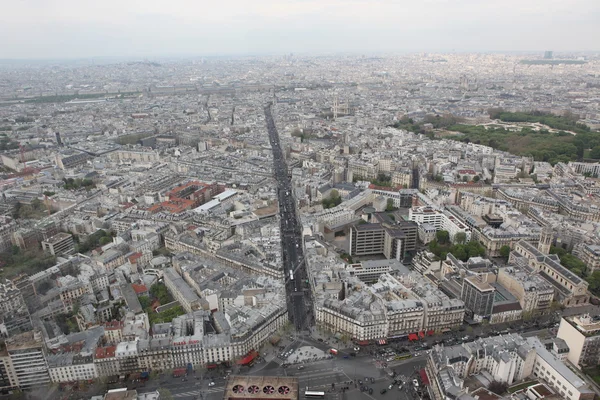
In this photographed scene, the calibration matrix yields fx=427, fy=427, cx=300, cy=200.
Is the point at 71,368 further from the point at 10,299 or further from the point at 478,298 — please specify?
the point at 478,298

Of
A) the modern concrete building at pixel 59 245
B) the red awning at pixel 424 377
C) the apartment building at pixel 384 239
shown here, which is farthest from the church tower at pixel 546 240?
the modern concrete building at pixel 59 245

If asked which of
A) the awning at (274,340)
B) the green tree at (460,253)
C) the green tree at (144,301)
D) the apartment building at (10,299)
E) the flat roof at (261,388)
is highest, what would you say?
the flat roof at (261,388)

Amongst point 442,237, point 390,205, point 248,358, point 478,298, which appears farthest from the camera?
point 390,205

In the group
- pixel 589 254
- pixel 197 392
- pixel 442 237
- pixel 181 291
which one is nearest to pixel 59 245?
pixel 181 291

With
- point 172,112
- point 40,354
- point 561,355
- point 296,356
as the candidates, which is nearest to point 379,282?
point 296,356

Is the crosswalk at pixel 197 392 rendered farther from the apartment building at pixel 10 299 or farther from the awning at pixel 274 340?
the apartment building at pixel 10 299
